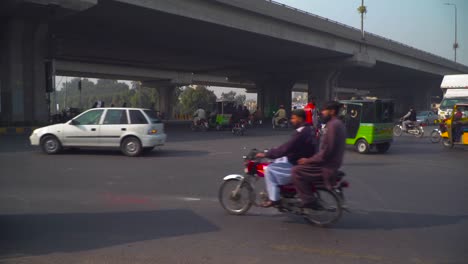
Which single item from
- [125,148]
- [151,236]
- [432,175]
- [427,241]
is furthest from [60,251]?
[432,175]

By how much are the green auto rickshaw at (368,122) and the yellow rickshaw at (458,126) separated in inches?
107

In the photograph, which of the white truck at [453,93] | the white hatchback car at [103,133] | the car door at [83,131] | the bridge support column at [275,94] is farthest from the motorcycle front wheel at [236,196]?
the bridge support column at [275,94]

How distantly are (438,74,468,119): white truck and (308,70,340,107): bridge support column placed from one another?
58.1 ft

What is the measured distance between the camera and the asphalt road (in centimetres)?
457

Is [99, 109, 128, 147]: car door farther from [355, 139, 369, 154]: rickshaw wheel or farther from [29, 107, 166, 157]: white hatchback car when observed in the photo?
[355, 139, 369, 154]: rickshaw wheel

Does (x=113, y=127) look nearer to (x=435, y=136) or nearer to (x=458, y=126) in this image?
(x=458, y=126)

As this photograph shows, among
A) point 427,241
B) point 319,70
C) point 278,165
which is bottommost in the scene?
point 427,241

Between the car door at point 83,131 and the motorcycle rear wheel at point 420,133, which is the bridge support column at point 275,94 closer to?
the motorcycle rear wheel at point 420,133

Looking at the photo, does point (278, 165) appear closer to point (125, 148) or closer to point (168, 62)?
point (125, 148)

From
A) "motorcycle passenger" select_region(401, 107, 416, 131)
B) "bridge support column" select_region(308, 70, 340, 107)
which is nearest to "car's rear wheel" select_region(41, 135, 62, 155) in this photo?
"motorcycle passenger" select_region(401, 107, 416, 131)

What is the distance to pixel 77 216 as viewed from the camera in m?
5.96

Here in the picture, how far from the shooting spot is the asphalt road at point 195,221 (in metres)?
4.57

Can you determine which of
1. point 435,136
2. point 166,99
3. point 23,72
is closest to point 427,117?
point 435,136

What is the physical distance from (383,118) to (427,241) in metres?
9.60
